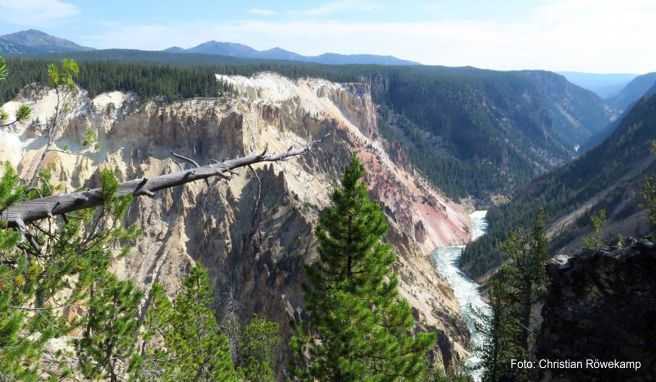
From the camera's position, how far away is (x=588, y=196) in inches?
3981

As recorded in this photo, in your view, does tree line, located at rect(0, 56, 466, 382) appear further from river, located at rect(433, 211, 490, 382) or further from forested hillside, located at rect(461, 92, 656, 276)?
forested hillside, located at rect(461, 92, 656, 276)

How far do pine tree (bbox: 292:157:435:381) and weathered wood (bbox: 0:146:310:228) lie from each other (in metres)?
7.83

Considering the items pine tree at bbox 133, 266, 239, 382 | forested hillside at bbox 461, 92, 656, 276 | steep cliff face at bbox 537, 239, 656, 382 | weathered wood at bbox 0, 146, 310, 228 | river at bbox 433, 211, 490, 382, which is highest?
weathered wood at bbox 0, 146, 310, 228

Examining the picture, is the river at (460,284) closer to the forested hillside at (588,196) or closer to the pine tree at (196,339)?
the forested hillside at (588,196)

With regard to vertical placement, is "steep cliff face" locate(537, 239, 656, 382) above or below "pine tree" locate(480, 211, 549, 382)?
above

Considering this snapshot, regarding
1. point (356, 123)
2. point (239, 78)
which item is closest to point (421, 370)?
point (239, 78)

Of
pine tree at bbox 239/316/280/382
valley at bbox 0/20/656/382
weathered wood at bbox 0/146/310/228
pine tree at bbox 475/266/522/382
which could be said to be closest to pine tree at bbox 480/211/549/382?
pine tree at bbox 475/266/522/382

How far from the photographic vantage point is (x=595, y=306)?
1552 centimetres

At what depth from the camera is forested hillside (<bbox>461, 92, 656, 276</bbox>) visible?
238 feet

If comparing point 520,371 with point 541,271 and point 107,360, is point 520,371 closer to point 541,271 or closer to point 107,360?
point 541,271

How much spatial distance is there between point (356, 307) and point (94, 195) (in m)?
8.88

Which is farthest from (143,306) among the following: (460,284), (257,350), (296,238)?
(460,284)

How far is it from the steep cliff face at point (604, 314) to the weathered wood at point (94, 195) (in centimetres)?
1321

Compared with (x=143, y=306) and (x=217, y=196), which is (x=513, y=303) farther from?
(x=217, y=196)
